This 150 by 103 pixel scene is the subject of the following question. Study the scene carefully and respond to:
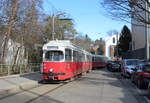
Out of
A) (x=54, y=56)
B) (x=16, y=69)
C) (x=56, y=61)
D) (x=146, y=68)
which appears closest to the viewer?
(x=146, y=68)

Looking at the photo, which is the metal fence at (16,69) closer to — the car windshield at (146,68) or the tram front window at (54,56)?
the tram front window at (54,56)

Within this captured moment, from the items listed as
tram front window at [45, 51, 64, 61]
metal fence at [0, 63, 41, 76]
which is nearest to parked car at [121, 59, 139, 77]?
tram front window at [45, 51, 64, 61]

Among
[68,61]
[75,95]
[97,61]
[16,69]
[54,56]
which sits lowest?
[75,95]

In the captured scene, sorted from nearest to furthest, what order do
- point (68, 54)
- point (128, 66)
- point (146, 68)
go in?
point (146, 68)
point (68, 54)
point (128, 66)

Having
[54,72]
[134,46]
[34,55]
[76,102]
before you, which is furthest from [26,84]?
[134,46]

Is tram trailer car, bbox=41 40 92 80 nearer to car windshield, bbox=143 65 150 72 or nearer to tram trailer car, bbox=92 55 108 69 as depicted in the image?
car windshield, bbox=143 65 150 72

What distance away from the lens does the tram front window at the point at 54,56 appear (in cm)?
1717

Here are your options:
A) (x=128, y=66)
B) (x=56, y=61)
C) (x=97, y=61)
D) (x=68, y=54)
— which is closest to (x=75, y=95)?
(x=56, y=61)

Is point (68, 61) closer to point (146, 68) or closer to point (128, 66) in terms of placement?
point (146, 68)

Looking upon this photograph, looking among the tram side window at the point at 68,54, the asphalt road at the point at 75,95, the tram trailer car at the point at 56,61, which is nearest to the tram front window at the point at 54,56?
the tram trailer car at the point at 56,61

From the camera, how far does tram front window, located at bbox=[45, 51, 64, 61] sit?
56.3 feet

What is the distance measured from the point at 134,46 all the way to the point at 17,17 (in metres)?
33.9

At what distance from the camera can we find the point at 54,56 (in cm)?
1733

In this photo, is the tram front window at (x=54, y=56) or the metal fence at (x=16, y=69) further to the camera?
the metal fence at (x=16, y=69)
